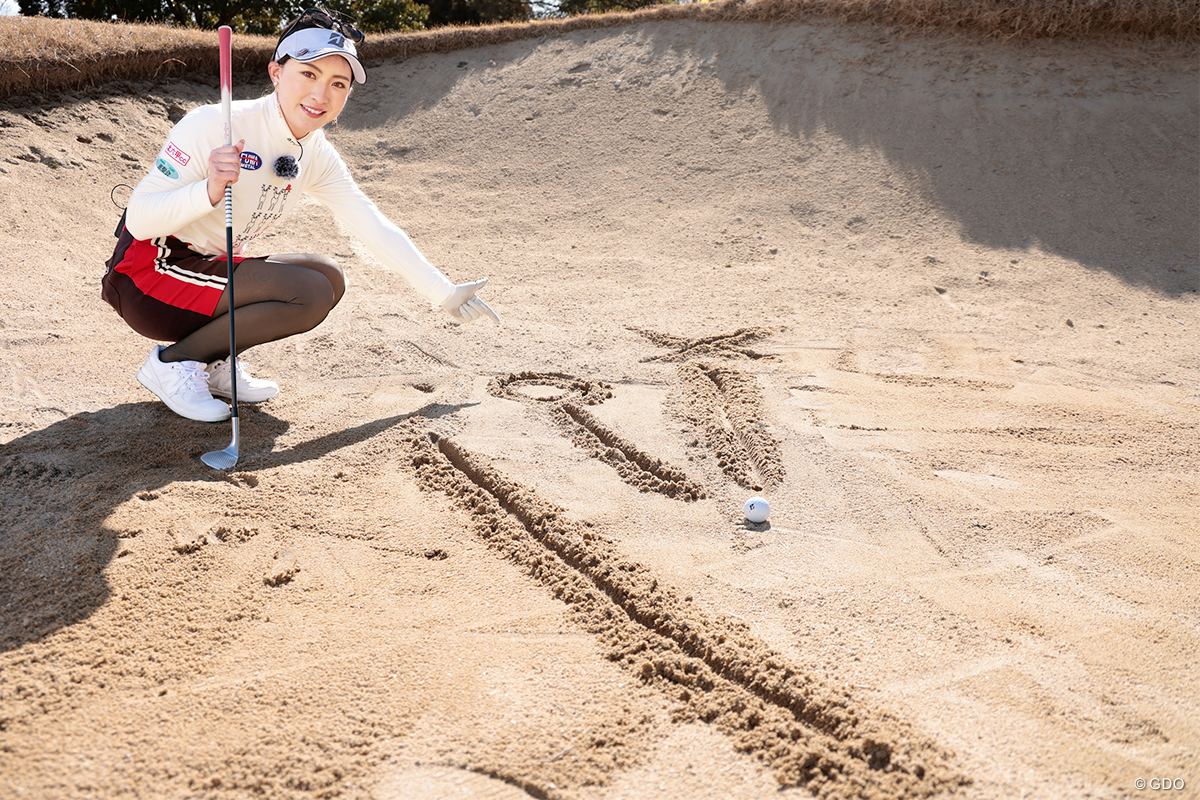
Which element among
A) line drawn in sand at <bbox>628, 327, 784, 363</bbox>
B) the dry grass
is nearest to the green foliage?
the dry grass

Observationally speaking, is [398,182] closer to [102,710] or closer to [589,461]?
[589,461]

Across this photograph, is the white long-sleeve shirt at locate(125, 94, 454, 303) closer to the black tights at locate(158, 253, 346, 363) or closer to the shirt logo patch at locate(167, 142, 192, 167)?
the shirt logo patch at locate(167, 142, 192, 167)

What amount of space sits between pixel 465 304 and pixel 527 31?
6.17 m

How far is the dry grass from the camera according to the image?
20.4 feet

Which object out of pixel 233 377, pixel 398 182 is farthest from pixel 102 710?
pixel 398 182

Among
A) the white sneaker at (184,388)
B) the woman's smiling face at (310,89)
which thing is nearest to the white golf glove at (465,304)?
the woman's smiling face at (310,89)

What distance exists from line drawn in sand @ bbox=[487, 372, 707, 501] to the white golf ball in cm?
22

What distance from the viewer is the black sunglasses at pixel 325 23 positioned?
289cm

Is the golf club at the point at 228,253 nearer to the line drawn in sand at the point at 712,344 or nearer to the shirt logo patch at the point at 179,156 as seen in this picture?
the shirt logo patch at the point at 179,156

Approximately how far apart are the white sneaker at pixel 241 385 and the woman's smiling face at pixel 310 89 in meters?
1.03

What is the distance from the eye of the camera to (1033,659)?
6.89 ft

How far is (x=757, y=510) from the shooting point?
9.07ft

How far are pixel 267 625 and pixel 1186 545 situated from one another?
2.81m

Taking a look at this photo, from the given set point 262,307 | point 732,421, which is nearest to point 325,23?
point 262,307
